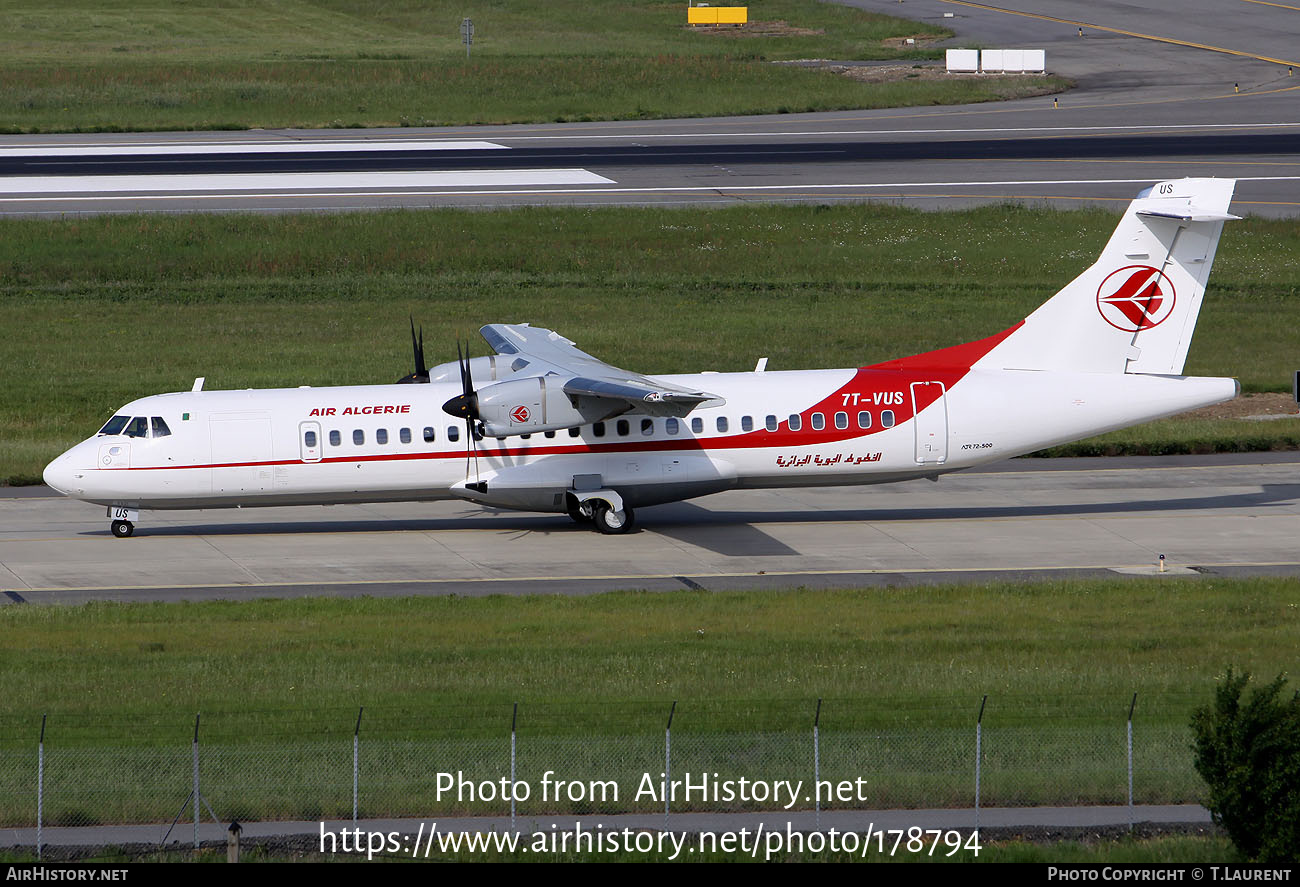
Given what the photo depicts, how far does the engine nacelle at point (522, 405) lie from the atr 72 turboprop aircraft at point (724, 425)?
49.3 inches

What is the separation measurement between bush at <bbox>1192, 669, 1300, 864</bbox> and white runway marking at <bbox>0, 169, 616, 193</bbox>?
51.8 metres

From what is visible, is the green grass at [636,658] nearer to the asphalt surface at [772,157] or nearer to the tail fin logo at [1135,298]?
the tail fin logo at [1135,298]

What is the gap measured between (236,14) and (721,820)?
387 feet

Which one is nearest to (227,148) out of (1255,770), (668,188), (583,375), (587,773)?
(668,188)

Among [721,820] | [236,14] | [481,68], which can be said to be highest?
[236,14]

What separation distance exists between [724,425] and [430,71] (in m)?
63.6

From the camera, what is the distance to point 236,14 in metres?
121

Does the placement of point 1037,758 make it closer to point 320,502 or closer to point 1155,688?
point 1155,688

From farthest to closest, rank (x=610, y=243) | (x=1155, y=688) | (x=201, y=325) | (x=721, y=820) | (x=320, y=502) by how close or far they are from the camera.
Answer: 1. (x=610, y=243)
2. (x=201, y=325)
3. (x=320, y=502)
4. (x=1155, y=688)
5. (x=721, y=820)

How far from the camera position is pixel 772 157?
68.2 m

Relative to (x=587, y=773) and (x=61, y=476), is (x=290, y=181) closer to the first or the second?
(x=61, y=476)

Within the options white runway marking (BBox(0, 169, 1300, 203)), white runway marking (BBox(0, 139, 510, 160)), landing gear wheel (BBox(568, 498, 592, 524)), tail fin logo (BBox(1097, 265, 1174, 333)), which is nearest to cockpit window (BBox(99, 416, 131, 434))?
landing gear wheel (BBox(568, 498, 592, 524))

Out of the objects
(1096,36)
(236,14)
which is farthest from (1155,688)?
(236,14)

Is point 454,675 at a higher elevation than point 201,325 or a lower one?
lower
